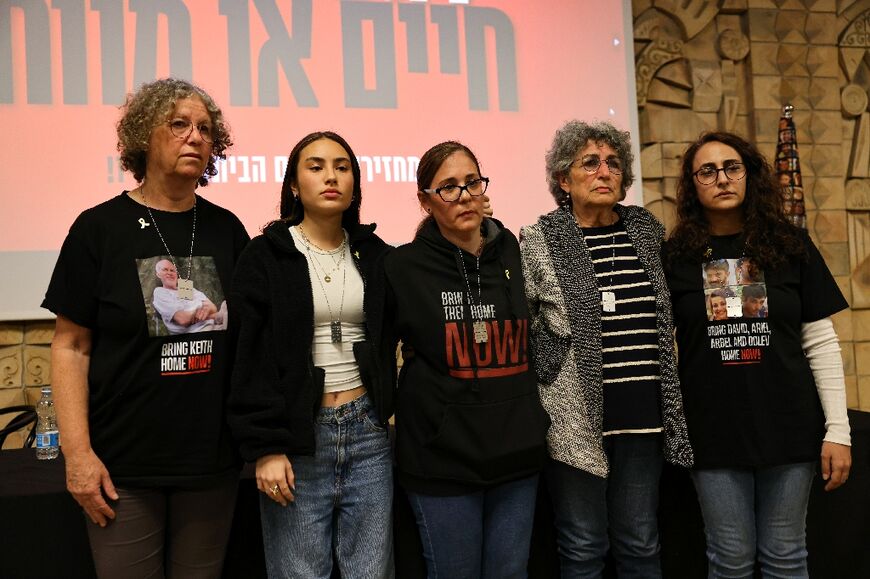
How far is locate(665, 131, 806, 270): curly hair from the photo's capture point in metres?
1.65

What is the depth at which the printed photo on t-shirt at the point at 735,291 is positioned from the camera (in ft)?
5.33

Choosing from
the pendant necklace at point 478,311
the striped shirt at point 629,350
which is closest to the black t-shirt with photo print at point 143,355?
the pendant necklace at point 478,311

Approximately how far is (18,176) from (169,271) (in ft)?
6.55

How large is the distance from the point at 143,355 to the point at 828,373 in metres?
1.70

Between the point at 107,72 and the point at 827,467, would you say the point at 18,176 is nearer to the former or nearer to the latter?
the point at 107,72

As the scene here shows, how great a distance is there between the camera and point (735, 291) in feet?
5.36

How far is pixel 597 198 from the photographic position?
165cm

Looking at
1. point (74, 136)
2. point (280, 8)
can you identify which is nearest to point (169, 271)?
point (74, 136)

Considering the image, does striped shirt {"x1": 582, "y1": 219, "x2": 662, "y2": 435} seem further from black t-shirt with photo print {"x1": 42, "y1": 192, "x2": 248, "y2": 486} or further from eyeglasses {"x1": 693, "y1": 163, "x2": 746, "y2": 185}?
black t-shirt with photo print {"x1": 42, "y1": 192, "x2": 248, "y2": 486}

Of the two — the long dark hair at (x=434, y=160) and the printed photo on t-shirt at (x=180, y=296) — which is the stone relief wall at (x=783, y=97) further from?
the printed photo on t-shirt at (x=180, y=296)

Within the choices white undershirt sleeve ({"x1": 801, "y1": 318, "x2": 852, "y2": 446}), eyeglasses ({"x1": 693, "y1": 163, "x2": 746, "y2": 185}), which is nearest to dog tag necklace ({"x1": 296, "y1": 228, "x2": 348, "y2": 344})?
eyeglasses ({"x1": 693, "y1": 163, "x2": 746, "y2": 185})

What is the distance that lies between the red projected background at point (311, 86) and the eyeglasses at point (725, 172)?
5.25 ft

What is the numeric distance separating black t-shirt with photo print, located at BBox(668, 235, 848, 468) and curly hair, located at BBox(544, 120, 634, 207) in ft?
1.19

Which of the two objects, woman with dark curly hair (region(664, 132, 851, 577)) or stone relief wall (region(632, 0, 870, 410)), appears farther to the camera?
stone relief wall (region(632, 0, 870, 410))
